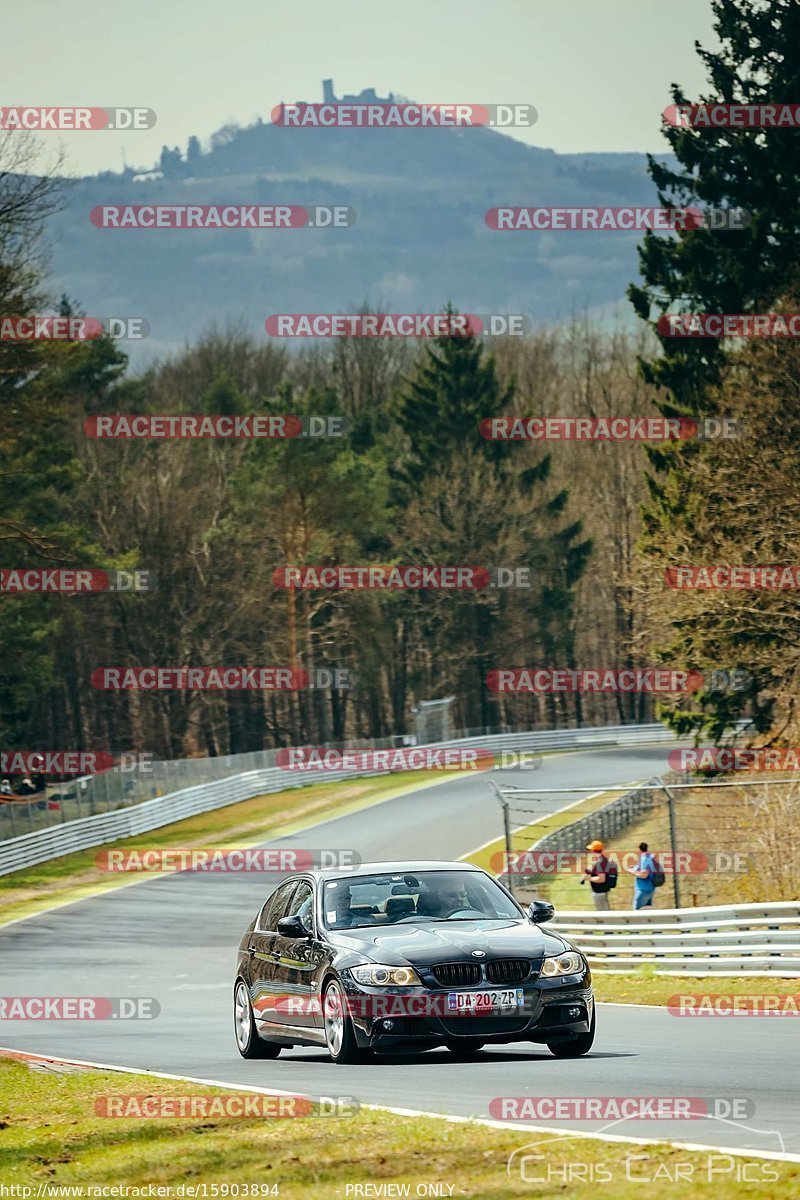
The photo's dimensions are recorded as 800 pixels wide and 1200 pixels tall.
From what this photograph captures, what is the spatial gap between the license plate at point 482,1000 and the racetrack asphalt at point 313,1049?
1.51 ft

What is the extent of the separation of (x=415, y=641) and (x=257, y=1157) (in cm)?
7731

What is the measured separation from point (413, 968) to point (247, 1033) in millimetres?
3182

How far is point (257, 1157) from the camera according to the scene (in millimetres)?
8898

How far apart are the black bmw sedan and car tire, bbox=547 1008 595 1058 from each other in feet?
0.05

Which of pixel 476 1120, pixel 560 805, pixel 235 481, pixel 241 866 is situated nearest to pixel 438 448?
pixel 235 481

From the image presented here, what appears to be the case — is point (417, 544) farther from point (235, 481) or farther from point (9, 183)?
point (9, 183)

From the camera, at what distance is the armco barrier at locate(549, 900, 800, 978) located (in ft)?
67.1

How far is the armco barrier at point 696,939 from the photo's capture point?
2045cm
